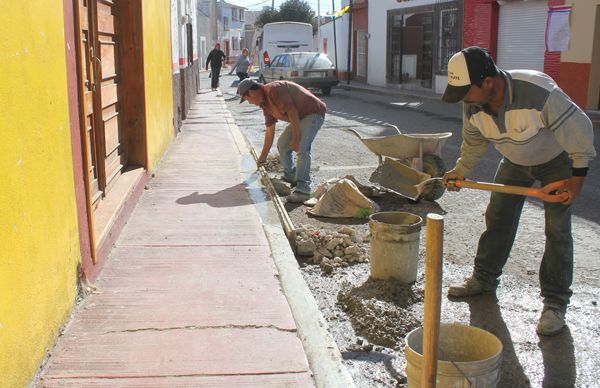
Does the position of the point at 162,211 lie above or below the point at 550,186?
below

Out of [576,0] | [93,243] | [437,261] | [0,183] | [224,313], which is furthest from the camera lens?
[576,0]

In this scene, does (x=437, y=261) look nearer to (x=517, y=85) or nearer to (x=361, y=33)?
(x=517, y=85)

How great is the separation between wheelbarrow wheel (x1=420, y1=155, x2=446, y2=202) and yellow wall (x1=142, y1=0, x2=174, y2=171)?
3.28 meters

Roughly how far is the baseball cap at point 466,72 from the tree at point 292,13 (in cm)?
6464

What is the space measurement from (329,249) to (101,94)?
2547 mm

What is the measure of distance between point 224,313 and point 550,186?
2.06 m

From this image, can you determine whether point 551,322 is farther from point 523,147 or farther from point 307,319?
point 307,319

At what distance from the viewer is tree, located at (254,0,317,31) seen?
222ft

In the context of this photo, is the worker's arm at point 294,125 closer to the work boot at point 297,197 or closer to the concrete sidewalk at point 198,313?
the work boot at point 297,197

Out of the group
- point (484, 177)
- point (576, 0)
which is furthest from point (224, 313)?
point (576, 0)

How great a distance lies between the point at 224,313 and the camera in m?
4.14

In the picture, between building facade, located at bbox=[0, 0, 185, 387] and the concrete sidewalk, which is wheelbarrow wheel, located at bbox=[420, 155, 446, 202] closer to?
the concrete sidewalk

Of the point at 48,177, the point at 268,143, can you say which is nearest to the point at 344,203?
the point at 268,143

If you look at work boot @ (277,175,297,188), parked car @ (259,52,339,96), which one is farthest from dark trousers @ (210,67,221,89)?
work boot @ (277,175,297,188)
